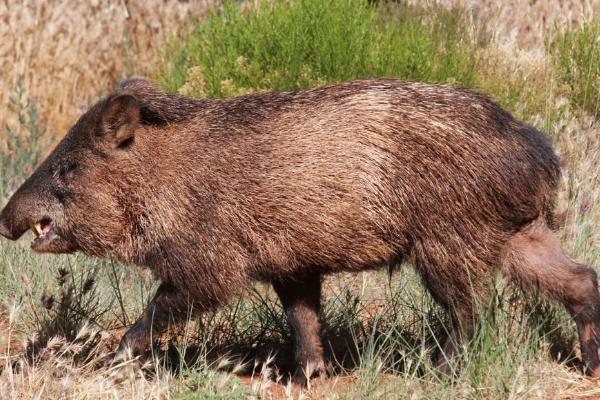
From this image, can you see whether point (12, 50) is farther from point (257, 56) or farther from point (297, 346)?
point (297, 346)

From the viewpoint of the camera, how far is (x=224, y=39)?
751 cm

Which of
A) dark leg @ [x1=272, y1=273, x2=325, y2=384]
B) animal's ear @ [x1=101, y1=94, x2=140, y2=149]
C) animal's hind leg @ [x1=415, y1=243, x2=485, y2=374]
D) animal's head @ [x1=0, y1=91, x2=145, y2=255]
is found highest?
animal's ear @ [x1=101, y1=94, x2=140, y2=149]

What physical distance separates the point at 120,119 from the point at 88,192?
0.35 meters

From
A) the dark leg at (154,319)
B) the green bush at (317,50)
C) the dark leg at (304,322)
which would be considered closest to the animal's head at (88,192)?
the dark leg at (154,319)

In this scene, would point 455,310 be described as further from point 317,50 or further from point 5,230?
point 317,50

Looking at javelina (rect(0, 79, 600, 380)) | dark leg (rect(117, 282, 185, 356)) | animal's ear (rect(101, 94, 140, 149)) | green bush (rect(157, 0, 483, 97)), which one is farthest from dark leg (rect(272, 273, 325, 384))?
green bush (rect(157, 0, 483, 97))

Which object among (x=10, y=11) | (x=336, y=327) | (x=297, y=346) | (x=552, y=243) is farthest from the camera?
(x=10, y=11)

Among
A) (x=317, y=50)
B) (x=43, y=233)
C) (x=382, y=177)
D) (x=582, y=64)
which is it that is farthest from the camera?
(x=582, y=64)

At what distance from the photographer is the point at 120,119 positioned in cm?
434

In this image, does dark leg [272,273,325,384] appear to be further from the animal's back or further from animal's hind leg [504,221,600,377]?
animal's hind leg [504,221,600,377]

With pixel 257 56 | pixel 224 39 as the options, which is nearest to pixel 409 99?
pixel 257 56

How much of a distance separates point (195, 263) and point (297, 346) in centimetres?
67

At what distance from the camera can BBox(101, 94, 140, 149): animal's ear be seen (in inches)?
169

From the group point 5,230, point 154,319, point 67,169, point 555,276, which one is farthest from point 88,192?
point 555,276
